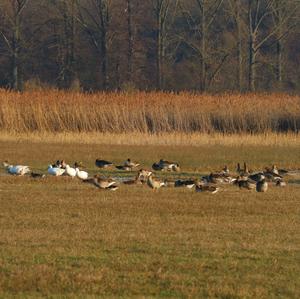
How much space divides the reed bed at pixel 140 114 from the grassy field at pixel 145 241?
13.4 m

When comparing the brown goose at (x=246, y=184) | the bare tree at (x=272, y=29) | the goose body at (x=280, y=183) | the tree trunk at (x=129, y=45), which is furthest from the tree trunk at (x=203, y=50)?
the brown goose at (x=246, y=184)

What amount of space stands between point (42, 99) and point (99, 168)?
37.8ft

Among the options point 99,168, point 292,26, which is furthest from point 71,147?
point 292,26

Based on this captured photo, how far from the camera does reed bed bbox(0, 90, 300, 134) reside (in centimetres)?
3341

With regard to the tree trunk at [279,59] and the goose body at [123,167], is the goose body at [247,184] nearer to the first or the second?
the goose body at [123,167]

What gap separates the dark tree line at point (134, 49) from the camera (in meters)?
54.0

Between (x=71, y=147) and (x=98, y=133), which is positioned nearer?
(x=71, y=147)

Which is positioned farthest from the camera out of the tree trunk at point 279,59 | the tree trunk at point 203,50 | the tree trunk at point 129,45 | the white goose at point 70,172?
the tree trunk at point 129,45

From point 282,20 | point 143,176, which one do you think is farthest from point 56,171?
point 282,20

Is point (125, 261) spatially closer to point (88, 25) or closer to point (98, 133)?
point (98, 133)

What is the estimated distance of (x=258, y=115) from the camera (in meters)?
34.2

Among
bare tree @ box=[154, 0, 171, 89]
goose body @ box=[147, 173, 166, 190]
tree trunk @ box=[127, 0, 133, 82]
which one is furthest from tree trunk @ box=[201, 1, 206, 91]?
goose body @ box=[147, 173, 166, 190]

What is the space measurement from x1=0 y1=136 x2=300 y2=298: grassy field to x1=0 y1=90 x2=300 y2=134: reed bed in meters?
13.4

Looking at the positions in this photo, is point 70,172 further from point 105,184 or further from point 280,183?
point 280,183
